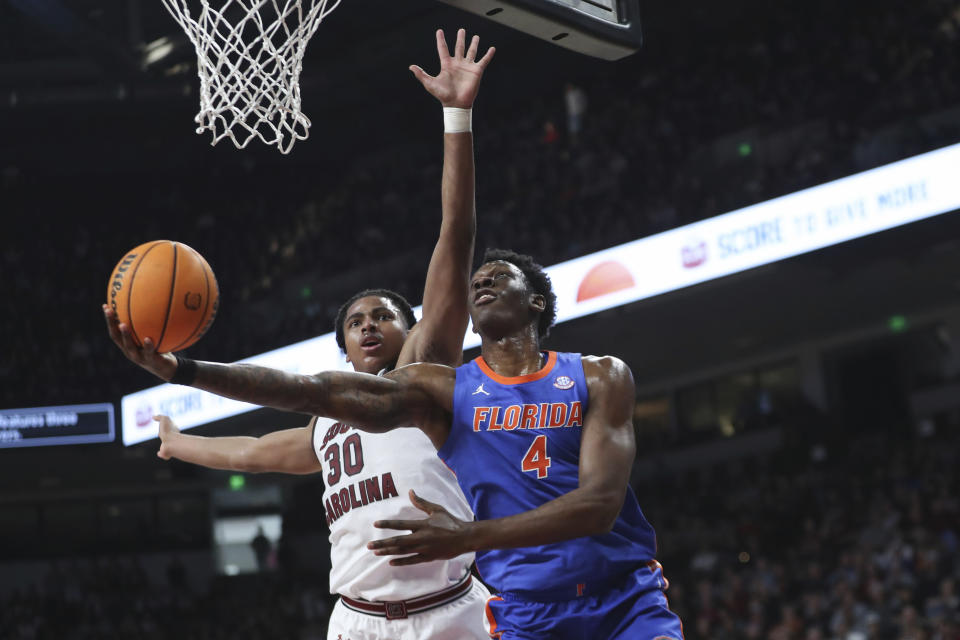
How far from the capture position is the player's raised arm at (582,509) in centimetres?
264

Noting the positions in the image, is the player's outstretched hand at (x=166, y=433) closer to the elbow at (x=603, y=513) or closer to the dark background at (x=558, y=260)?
the elbow at (x=603, y=513)

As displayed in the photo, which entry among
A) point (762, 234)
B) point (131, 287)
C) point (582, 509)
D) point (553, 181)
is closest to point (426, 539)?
point (582, 509)

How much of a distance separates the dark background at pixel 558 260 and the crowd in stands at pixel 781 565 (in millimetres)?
46

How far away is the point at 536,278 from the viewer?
12.2ft

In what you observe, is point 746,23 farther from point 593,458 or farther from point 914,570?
point 593,458

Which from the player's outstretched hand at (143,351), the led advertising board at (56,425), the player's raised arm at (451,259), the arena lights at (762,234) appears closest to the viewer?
the player's outstretched hand at (143,351)

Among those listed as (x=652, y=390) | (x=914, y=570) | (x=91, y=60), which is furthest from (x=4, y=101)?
(x=914, y=570)

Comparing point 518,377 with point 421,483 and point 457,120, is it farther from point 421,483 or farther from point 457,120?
point 457,120

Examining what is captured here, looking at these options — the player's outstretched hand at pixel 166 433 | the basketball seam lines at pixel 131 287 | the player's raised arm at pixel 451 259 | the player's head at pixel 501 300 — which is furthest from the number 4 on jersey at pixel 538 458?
the player's outstretched hand at pixel 166 433

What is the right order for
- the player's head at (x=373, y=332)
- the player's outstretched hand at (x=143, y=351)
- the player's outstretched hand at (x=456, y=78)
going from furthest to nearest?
the player's head at (x=373, y=332)
the player's outstretched hand at (x=456, y=78)
the player's outstretched hand at (x=143, y=351)

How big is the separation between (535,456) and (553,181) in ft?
45.4

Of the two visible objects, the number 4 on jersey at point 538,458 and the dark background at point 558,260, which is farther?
the dark background at point 558,260

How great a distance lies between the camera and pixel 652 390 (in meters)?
18.6

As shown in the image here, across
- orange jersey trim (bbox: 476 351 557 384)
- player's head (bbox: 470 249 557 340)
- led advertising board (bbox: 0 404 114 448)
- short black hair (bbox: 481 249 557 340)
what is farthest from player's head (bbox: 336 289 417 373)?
led advertising board (bbox: 0 404 114 448)
